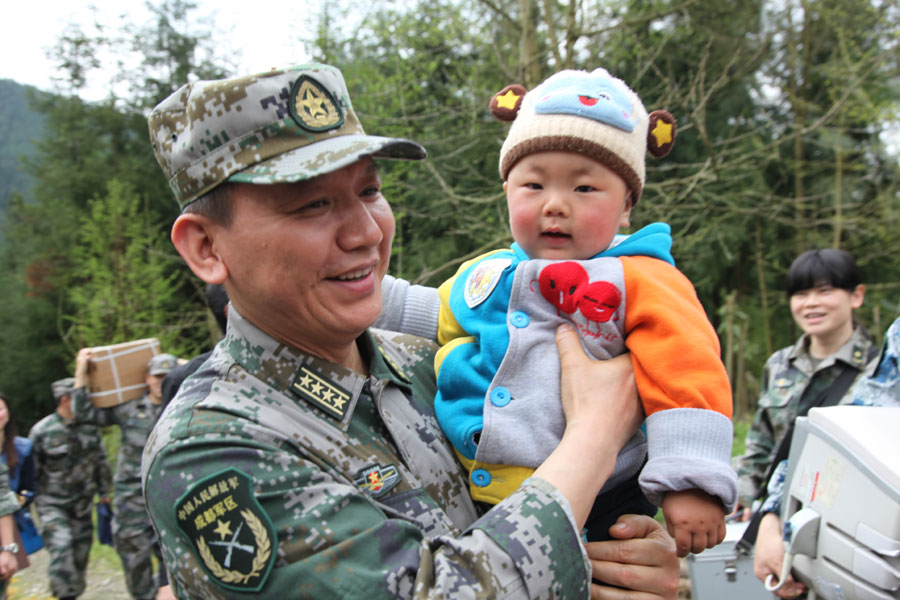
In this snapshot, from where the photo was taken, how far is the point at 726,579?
314 centimetres

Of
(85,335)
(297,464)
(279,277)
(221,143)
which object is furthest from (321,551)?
(85,335)

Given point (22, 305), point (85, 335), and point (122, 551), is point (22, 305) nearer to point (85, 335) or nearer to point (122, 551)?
point (85, 335)

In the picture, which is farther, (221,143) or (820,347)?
(820,347)

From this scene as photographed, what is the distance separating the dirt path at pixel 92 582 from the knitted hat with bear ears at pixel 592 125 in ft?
22.1

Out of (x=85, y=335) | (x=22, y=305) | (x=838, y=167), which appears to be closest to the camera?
(x=838, y=167)

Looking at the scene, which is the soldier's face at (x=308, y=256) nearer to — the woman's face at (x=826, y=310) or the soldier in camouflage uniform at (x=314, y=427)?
the soldier in camouflage uniform at (x=314, y=427)

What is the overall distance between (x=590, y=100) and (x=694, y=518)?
3.17 feet

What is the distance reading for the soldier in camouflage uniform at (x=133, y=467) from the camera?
5414mm

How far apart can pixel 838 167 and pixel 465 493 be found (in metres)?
11.7

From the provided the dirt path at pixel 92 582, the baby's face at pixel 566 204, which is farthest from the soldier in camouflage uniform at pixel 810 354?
the dirt path at pixel 92 582

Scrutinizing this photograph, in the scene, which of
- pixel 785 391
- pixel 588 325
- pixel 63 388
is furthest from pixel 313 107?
pixel 63 388

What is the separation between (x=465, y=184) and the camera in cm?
931

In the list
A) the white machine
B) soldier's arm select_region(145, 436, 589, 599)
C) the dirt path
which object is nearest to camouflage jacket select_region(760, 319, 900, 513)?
the white machine

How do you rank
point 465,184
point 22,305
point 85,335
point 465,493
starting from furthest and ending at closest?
point 22,305 < point 85,335 < point 465,184 < point 465,493
